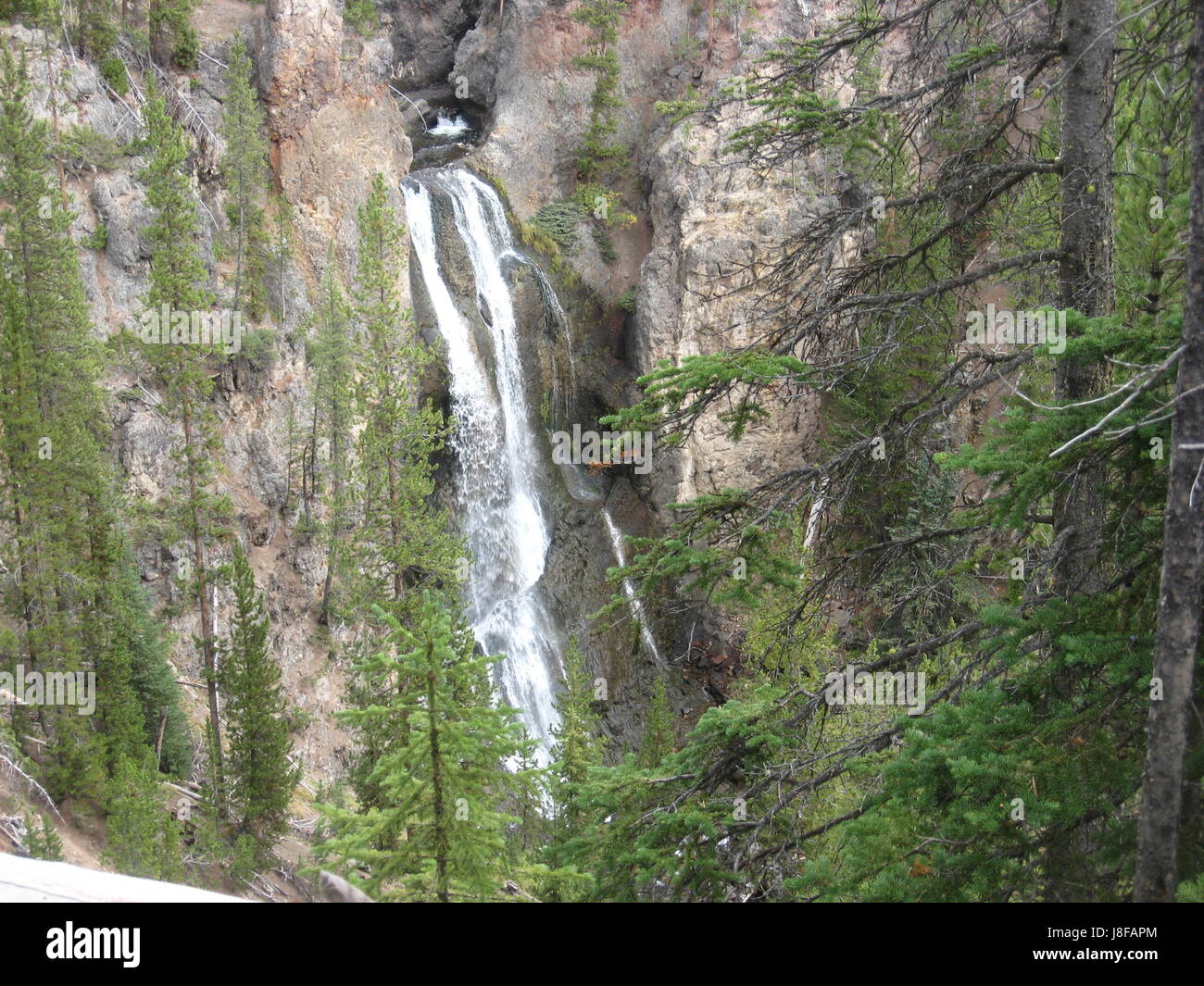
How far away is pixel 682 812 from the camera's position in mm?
Answer: 6461

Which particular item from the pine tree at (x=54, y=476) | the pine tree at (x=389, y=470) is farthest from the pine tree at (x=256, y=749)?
the pine tree at (x=54, y=476)

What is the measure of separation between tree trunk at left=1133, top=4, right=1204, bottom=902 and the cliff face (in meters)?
15.7

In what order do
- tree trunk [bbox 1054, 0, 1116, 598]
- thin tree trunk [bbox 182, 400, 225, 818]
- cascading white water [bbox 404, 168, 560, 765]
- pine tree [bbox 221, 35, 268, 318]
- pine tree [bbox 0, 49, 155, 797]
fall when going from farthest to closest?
cascading white water [bbox 404, 168, 560, 765], pine tree [bbox 221, 35, 268, 318], thin tree trunk [bbox 182, 400, 225, 818], pine tree [bbox 0, 49, 155, 797], tree trunk [bbox 1054, 0, 1116, 598]

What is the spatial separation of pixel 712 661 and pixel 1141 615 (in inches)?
947

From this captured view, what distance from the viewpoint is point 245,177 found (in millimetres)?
25531

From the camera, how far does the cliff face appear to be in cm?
2372

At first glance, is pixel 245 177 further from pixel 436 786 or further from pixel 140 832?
pixel 436 786

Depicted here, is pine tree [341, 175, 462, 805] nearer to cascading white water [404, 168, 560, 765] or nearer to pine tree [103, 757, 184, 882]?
pine tree [103, 757, 184, 882]

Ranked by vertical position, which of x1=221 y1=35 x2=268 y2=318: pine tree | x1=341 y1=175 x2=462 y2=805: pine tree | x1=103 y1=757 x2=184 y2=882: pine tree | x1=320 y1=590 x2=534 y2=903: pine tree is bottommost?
x1=103 y1=757 x2=184 y2=882: pine tree

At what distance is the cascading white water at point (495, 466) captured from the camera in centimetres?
2745

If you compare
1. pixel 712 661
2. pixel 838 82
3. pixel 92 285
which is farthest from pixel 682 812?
pixel 838 82

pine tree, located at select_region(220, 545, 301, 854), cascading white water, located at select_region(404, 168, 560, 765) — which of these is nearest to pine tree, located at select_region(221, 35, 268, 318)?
cascading white water, located at select_region(404, 168, 560, 765)
